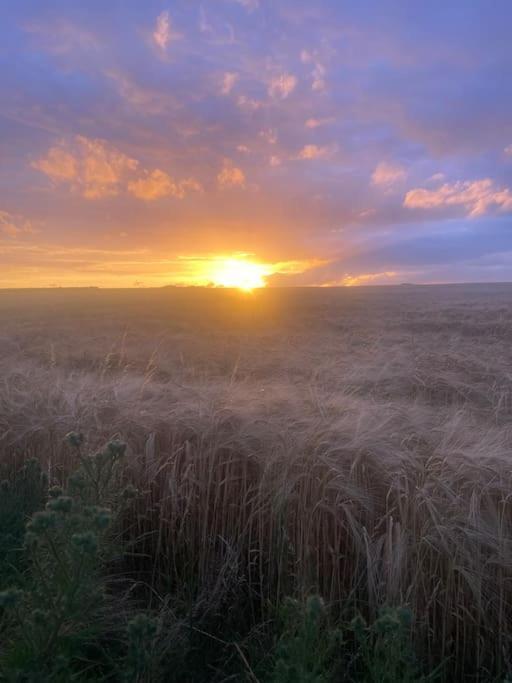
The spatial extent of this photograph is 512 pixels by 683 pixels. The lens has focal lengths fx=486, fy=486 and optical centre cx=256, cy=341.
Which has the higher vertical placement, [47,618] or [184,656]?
[47,618]

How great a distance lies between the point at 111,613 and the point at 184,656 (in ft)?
1.46

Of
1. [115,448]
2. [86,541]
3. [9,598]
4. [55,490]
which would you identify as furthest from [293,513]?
[9,598]

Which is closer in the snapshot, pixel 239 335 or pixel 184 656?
pixel 184 656

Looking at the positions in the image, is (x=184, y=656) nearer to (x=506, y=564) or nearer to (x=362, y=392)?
(x=506, y=564)

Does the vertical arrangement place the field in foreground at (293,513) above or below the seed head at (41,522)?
below

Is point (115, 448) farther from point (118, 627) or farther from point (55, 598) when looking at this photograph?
point (118, 627)

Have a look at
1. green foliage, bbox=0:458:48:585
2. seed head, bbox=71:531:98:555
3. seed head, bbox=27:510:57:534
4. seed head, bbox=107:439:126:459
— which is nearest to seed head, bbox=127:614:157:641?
seed head, bbox=71:531:98:555

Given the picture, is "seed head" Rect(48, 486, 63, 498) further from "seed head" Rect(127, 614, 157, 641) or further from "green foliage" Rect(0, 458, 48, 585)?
"seed head" Rect(127, 614, 157, 641)

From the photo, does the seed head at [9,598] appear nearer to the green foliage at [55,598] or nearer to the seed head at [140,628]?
the green foliage at [55,598]

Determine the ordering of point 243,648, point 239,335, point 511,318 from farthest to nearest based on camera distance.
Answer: point 511,318
point 239,335
point 243,648

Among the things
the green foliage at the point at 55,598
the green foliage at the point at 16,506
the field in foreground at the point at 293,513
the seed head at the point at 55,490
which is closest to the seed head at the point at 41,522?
the green foliage at the point at 55,598

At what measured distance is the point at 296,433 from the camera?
11.2 feet

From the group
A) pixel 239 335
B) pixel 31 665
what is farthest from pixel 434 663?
pixel 239 335

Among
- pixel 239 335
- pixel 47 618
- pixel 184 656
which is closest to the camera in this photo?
pixel 47 618
